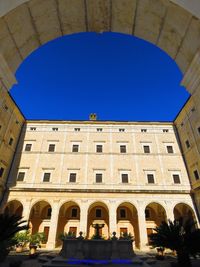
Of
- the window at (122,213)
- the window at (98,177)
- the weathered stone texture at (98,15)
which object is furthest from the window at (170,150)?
the weathered stone texture at (98,15)

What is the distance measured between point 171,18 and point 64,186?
67.2ft

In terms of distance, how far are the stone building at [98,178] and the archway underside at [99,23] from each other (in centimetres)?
1814

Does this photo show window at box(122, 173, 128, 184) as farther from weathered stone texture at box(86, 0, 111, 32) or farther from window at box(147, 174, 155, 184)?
weathered stone texture at box(86, 0, 111, 32)

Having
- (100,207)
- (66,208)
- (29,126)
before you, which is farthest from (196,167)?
(29,126)

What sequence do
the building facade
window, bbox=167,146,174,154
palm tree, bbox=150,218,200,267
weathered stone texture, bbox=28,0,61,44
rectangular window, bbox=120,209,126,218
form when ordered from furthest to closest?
window, bbox=167,146,174,154 < rectangular window, bbox=120,209,126,218 < the building facade < palm tree, bbox=150,218,200,267 < weathered stone texture, bbox=28,0,61,44

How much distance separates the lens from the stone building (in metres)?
20.4

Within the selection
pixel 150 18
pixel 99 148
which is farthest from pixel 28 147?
pixel 150 18

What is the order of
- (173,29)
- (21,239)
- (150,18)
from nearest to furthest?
1. (173,29)
2. (150,18)
3. (21,239)

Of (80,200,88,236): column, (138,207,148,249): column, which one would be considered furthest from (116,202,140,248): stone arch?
(80,200,88,236): column

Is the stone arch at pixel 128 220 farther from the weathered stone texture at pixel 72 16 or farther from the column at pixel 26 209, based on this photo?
the weathered stone texture at pixel 72 16

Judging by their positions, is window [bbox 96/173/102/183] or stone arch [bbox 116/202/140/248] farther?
window [bbox 96/173/102/183]

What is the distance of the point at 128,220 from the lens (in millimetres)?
22000

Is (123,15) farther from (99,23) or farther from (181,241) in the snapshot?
(181,241)

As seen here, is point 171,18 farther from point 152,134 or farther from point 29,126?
point 29,126
